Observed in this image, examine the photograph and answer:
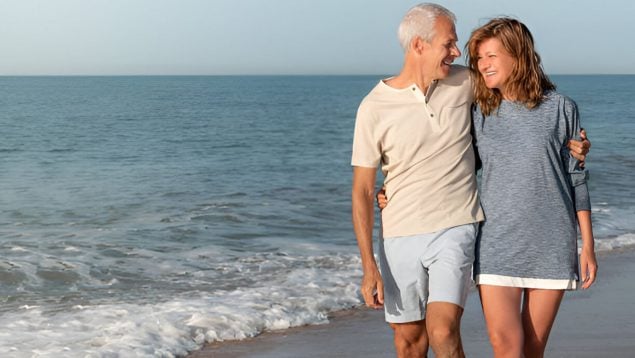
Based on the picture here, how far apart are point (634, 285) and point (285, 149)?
18.0 metres

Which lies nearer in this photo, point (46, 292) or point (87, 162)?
point (46, 292)

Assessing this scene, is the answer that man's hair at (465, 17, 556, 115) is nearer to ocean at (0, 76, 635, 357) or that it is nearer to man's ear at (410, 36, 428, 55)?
man's ear at (410, 36, 428, 55)

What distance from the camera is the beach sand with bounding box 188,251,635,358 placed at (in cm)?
579

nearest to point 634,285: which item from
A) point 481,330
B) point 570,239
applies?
point 481,330

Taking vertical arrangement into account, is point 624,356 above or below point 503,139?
below

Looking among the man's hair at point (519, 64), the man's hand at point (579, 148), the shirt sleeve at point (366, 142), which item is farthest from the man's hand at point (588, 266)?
the shirt sleeve at point (366, 142)

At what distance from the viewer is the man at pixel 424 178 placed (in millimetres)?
3658

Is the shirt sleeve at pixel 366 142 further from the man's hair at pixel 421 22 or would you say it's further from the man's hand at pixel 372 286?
the man's hand at pixel 372 286

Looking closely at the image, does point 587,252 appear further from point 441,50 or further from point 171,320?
point 171,320

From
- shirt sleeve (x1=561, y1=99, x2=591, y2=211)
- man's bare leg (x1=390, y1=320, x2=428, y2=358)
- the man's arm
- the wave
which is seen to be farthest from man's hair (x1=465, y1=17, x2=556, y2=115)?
the wave

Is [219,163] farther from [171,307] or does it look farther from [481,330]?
[481,330]

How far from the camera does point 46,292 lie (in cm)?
802

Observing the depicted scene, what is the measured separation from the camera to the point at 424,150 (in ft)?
12.2

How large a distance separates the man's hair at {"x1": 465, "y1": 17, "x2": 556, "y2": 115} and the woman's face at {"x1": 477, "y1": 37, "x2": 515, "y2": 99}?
1cm
